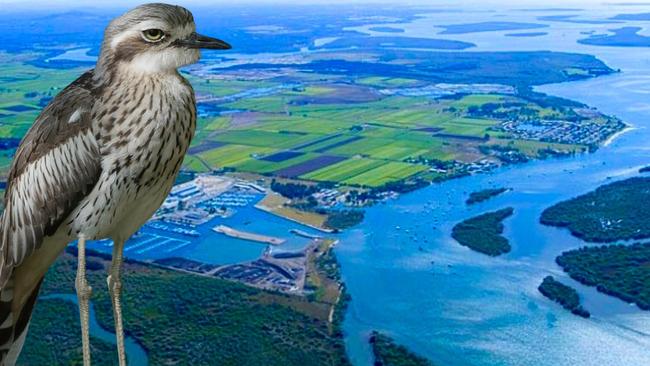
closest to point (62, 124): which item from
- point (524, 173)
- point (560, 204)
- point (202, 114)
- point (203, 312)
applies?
point (203, 312)

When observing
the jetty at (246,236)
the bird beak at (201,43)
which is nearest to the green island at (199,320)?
the jetty at (246,236)

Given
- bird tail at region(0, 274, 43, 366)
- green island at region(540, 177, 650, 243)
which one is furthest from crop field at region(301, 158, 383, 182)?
bird tail at region(0, 274, 43, 366)

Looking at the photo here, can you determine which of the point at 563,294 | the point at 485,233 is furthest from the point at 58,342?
the point at 485,233

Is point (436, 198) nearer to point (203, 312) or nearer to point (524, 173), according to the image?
point (524, 173)

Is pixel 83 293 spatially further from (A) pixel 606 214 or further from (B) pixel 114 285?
(A) pixel 606 214

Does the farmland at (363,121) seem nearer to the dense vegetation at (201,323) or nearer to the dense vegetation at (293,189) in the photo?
the dense vegetation at (293,189)

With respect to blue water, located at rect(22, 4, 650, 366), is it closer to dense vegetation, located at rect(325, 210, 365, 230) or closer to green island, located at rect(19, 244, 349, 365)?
dense vegetation, located at rect(325, 210, 365, 230)
